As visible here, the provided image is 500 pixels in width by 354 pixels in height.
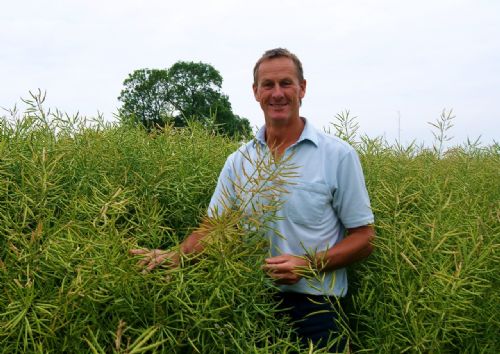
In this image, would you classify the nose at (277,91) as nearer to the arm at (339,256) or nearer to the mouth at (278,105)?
the mouth at (278,105)

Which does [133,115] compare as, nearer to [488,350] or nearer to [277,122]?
[277,122]

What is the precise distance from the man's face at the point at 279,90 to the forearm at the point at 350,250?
0.50 m

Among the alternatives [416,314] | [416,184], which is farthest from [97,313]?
[416,184]

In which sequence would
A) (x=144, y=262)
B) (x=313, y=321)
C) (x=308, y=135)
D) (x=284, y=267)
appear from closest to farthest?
(x=144, y=262)
(x=284, y=267)
(x=313, y=321)
(x=308, y=135)

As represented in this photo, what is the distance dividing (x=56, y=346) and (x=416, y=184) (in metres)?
1.59

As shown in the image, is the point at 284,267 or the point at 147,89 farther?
the point at 147,89

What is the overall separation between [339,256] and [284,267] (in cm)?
29

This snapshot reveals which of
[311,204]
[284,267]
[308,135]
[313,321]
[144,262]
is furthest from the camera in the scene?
[308,135]

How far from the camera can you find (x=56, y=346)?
1.28 meters

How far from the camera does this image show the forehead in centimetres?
207

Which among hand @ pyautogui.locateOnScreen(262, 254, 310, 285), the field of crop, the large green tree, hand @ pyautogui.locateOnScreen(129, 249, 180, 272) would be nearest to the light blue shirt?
the field of crop

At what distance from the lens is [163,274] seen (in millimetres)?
1341

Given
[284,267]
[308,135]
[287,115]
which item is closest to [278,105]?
[287,115]

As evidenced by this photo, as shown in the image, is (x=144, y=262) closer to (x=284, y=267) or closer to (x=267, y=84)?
(x=284, y=267)
